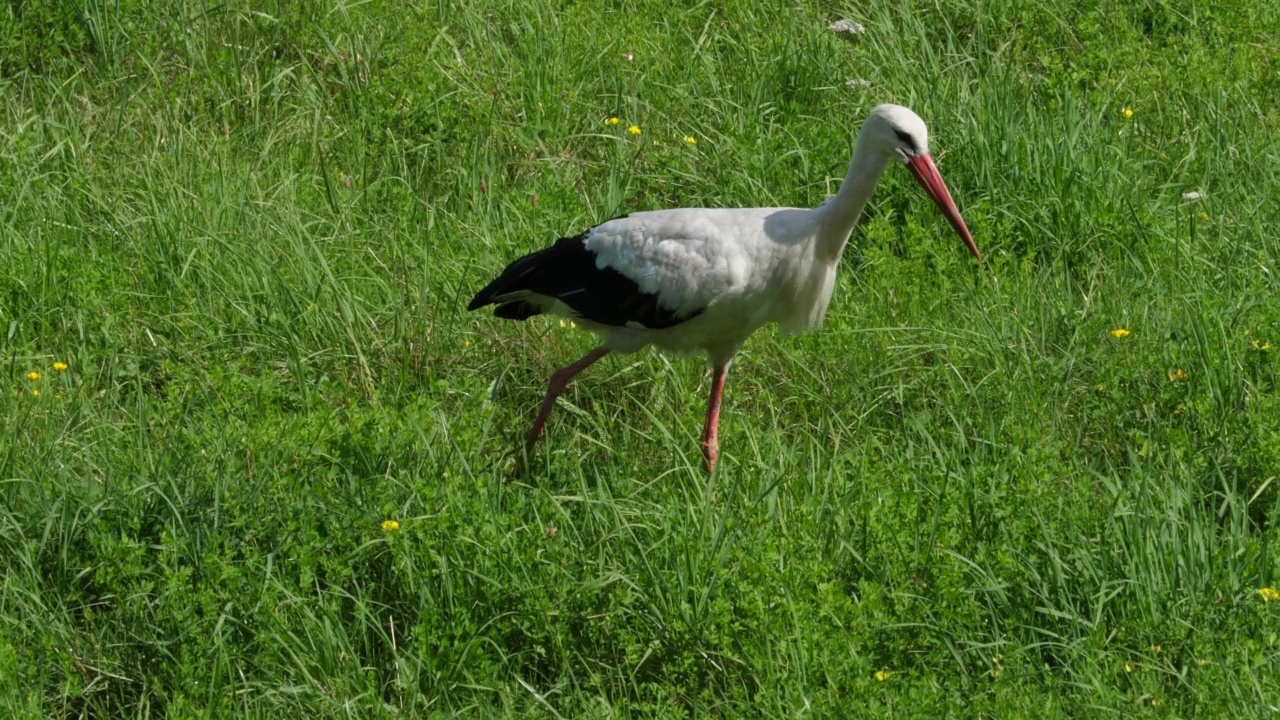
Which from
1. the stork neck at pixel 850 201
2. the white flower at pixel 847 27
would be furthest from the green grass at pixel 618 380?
the stork neck at pixel 850 201

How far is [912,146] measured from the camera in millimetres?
4492

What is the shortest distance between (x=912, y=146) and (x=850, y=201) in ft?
0.83

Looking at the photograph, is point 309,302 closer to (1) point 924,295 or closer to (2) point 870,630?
(1) point 924,295

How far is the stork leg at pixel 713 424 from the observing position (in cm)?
461

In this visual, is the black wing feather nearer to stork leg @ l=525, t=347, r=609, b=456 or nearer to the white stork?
the white stork

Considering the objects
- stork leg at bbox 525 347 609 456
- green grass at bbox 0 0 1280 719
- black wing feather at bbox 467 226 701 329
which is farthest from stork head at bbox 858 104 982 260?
stork leg at bbox 525 347 609 456

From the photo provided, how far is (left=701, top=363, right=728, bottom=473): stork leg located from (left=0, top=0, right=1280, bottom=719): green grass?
6 centimetres

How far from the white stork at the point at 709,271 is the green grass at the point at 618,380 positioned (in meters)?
0.23

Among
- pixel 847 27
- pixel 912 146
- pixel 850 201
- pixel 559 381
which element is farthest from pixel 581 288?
pixel 847 27

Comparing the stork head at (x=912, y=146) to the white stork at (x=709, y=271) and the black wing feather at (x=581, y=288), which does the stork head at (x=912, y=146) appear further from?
the black wing feather at (x=581, y=288)

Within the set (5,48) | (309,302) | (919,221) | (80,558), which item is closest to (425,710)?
(80,558)

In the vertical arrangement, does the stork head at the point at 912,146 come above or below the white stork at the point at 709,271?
above

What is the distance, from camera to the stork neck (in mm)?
4598

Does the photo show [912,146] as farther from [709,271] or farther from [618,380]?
[618,380]
